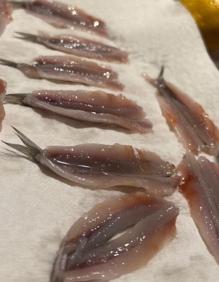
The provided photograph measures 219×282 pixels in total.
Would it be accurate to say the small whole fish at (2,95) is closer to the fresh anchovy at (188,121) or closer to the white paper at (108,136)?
the white paper at (108,136)

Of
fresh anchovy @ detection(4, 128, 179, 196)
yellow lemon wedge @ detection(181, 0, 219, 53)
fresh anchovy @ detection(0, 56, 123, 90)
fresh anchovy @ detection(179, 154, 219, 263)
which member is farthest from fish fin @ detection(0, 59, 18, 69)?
yellow lemon wedge @ detection(181, 0, 219, 53)

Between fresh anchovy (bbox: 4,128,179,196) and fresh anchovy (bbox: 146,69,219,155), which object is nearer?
fresh anchovy (bbox: 4,128,179,196)

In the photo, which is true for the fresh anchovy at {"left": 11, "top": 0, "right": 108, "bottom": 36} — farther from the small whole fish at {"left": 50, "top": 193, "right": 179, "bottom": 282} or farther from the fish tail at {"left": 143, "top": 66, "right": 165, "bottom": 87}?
the small whole fish at {"left": 50, "top": 193, "right": 179, "bottom": 282}

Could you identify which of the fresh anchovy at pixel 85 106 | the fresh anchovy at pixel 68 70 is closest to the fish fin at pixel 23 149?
the fresh anchovy at pixel 85 106

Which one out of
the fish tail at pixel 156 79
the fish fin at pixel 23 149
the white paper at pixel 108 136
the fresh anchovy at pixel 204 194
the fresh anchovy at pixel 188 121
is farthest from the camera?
the fish tail at pixel 156 79

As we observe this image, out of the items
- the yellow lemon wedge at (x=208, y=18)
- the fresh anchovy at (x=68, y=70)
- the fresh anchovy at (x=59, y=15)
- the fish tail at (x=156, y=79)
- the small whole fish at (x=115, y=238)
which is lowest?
the small whole fish at (x=115, y=238)

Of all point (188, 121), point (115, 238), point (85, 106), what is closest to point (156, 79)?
point (188, 121)

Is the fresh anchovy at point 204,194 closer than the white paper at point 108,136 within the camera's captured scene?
No

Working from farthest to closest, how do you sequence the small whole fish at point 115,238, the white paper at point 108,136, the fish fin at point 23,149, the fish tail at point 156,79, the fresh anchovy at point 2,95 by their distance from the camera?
the fish tail at point 156,79
the fresh anchovy at point 2,95
the fish fin at point 23,149
the white paper at point 108,136
the small whole fish at point 115,238
